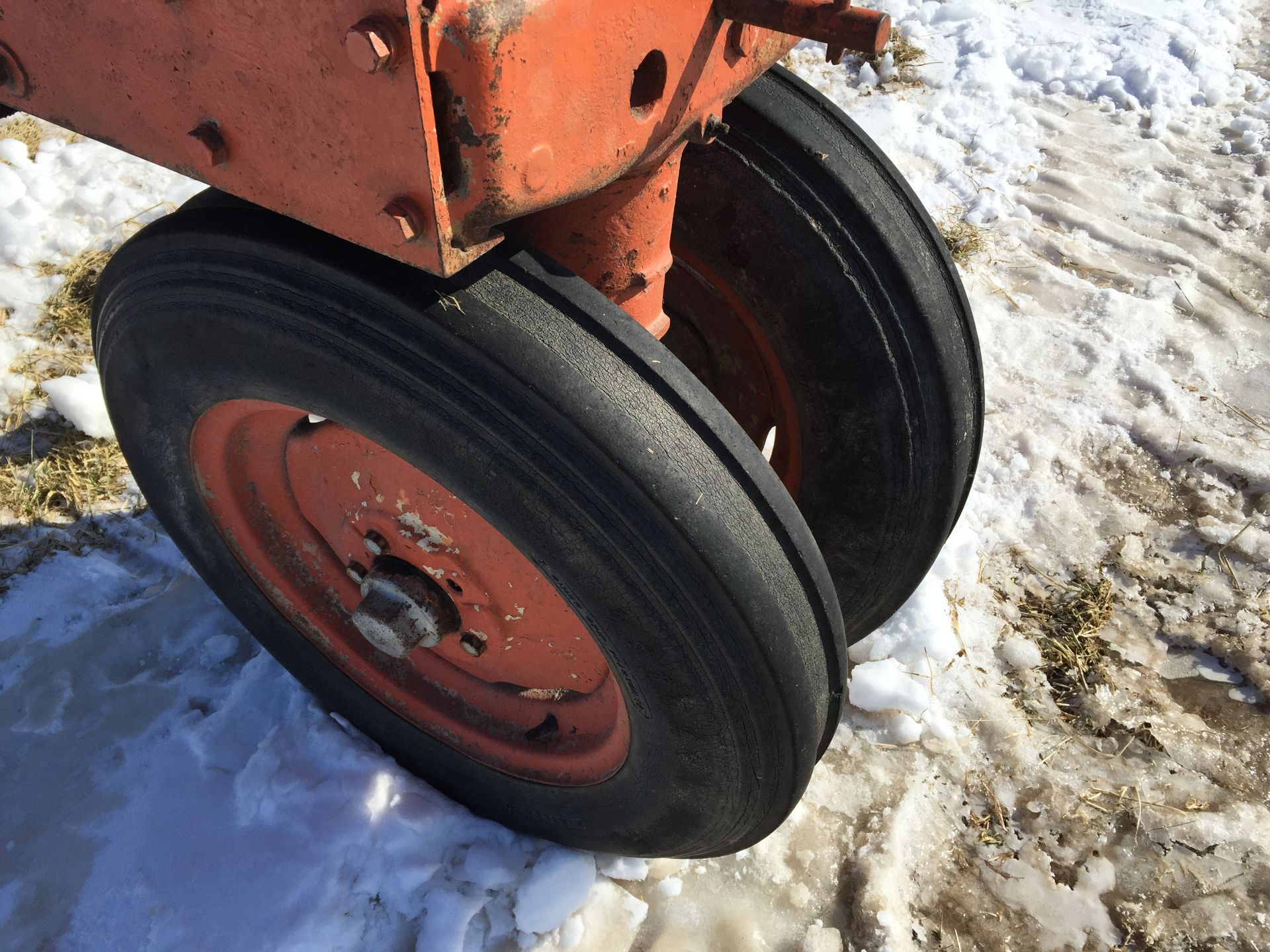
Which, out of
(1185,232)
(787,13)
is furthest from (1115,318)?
(787,13)

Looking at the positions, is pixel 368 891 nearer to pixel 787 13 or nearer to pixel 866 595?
pixel 866 595

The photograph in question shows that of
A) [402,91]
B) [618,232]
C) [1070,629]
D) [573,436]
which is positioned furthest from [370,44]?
[1070,629]

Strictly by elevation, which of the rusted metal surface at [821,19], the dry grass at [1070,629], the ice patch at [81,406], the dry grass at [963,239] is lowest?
the dry grass at [1070,629]

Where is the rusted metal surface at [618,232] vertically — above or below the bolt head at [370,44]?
below

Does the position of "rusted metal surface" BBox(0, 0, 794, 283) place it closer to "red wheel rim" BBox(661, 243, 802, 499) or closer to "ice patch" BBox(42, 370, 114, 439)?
"red wheel rim" BBox(661, 243, 802, 499)

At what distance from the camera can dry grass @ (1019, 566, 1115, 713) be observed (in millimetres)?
2135

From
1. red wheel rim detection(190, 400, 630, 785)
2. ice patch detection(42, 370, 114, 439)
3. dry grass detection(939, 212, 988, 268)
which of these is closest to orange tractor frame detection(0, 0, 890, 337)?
red wheel rim detection(190, 400, 630, 785)

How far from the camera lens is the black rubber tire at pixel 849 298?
5.14ft

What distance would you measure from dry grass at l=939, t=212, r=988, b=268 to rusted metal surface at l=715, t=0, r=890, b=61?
243 centimetres

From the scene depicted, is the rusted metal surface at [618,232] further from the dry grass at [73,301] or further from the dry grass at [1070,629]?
the dry grass at [73,301]

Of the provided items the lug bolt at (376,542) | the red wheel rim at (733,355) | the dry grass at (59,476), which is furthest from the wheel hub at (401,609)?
the dry grass at (59,476)

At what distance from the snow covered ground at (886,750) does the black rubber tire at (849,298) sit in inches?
22.7

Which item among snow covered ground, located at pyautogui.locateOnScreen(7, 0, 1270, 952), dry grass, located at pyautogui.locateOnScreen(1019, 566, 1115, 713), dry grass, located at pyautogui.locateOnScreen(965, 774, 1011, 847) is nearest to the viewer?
snow covered ground, located at pyautogui.locateOnScreen(7, 0, 1270, 952)

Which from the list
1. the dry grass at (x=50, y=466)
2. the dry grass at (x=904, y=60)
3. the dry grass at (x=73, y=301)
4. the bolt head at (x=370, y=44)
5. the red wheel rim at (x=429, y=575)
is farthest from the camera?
the dry grass at (x=904, y=60)
